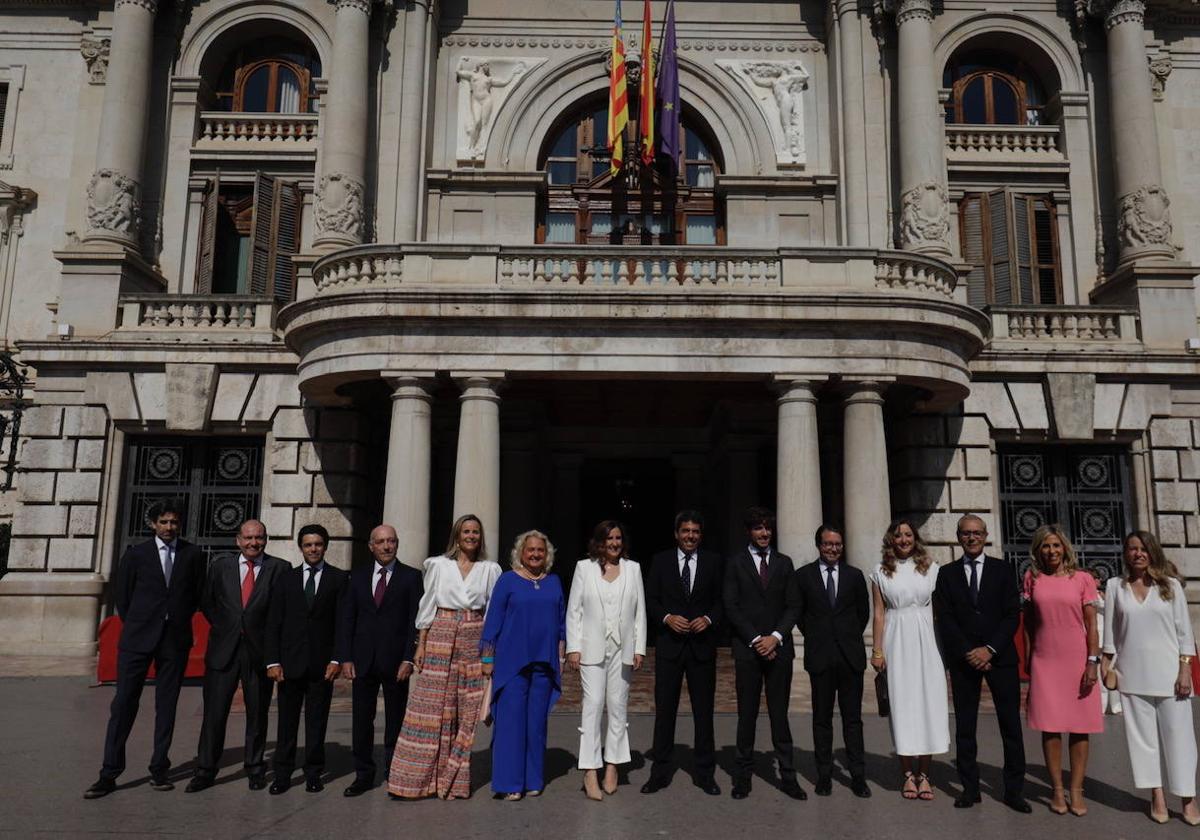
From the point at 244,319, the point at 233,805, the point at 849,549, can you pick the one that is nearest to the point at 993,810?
the point at 233,805

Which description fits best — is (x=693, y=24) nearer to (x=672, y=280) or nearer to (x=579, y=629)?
(x=672, y=280)

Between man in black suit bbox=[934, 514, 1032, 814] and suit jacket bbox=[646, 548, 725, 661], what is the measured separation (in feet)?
5.73

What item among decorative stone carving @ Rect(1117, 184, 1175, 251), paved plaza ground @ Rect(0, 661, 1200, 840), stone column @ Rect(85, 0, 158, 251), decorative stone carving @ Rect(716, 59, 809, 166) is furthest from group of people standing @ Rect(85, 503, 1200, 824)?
decorative stone carving @ Rect(716, 59, 809, 166)

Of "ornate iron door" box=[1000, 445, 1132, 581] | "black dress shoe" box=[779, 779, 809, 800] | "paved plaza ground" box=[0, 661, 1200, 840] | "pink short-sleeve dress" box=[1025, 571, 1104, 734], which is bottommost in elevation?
"paved plaza ground" box=[0, 661, 1200, 840]

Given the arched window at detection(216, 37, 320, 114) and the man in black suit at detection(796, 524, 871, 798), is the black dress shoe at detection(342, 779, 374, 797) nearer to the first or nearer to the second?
the man in black suit at detection(796, 524, 871, 798)

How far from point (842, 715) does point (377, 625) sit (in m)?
3.66

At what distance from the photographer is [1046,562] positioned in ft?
24.0

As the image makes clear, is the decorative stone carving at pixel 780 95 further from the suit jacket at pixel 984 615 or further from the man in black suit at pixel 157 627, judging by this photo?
the man in black suit at pixel 157 627

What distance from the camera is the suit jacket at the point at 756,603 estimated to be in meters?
7.62

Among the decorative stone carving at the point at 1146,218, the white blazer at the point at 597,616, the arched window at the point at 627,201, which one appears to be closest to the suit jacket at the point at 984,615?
the white blazer at the point at 597,616

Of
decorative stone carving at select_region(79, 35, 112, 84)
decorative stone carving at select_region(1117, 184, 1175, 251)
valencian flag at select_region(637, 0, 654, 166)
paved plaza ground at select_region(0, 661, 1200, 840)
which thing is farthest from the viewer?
decorative stone carving at select_region(79, 35, 112, 84)

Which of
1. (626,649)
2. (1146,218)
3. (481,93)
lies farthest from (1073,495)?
(481,93)

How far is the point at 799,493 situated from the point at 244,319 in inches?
417

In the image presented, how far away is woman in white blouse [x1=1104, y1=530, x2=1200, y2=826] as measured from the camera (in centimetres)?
675
